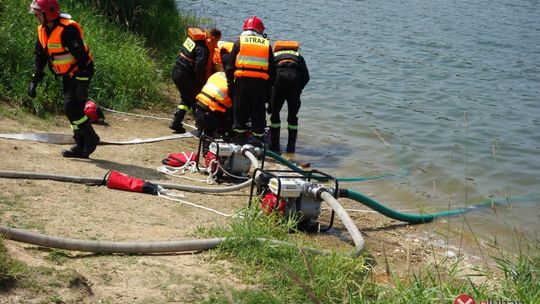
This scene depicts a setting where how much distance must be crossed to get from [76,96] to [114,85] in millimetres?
3376

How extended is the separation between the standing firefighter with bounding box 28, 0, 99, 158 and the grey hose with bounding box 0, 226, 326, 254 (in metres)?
3.48

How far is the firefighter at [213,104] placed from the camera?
31.6 feet

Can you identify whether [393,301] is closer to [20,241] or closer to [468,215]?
[20,241]

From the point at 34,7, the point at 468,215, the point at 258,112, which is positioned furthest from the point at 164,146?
the point at 468,215

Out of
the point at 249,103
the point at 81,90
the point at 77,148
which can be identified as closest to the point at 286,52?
the point at 249,103

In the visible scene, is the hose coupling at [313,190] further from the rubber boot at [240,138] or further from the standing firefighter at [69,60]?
the rubber boot at [240,138]

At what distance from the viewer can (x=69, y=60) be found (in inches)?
316

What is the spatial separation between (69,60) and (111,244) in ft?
12.1

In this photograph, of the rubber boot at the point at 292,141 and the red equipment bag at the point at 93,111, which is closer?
the red equipment bag at the point at 93,111

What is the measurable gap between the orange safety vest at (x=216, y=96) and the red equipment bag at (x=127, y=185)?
2.87 meters

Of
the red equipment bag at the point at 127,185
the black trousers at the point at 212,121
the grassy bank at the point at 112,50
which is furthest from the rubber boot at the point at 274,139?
the red equipment bag at the point at 127,185

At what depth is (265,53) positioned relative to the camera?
941 centimetres

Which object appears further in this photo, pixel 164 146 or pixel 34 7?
pixel 164 146

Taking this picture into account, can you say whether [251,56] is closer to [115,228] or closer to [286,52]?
[286,52]
